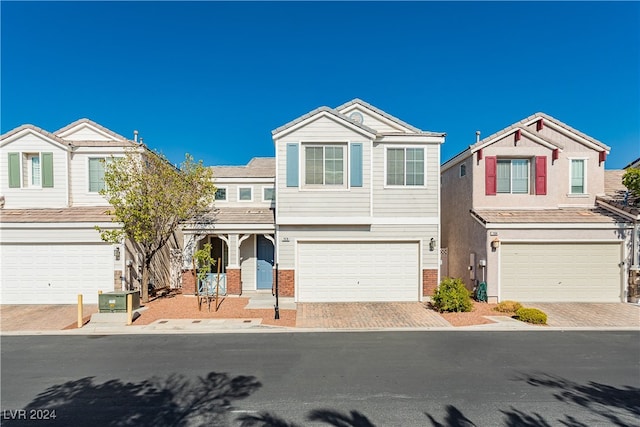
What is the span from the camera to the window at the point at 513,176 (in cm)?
1452

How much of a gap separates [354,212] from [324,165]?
7.42 ft

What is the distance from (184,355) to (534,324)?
10210 mm

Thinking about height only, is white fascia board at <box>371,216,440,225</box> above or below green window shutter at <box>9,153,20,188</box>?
below

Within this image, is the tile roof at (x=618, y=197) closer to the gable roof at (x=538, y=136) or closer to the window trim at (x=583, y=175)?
the window trim at (x=583, y=175)

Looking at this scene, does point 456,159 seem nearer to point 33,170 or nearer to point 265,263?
point 265,263

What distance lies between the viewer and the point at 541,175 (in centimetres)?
1427

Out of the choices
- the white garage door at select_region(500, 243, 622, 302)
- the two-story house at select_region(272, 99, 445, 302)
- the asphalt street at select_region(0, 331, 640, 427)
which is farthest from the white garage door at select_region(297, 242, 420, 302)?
the asphalt street at select_region(0, 331, 640, 427)

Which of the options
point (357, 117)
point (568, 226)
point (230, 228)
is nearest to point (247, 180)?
point (230, 228)

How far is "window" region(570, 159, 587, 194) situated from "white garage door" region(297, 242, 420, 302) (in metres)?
8.11

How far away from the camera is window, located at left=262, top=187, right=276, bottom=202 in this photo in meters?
16.3

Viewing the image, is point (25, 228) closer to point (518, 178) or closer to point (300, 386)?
point (300, 386)

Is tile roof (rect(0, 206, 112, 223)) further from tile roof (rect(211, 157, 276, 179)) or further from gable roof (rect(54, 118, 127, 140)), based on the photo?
tile roof (rect(211, 157, 276, 179))

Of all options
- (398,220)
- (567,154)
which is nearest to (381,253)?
(398,220)

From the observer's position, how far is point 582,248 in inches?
512
